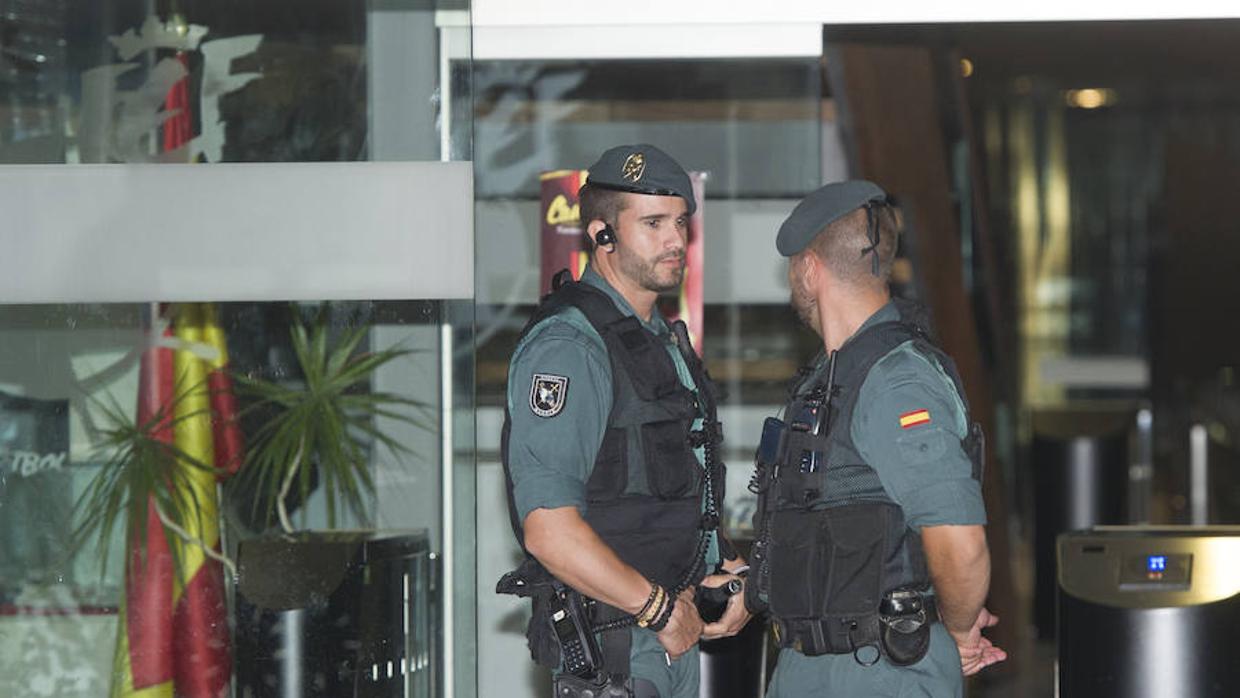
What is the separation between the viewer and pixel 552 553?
102 inches

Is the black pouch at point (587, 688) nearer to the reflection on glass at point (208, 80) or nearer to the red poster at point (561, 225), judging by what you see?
the reflection on glass at point (208, 80)

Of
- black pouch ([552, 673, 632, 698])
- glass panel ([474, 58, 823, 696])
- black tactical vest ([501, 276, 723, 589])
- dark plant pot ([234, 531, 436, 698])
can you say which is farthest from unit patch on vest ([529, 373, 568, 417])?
glass panel ([474, 58, 823, 696])

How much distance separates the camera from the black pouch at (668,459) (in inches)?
107

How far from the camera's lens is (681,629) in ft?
8.82

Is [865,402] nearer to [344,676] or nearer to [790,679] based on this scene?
[790,679]

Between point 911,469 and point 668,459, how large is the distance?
0.45 m

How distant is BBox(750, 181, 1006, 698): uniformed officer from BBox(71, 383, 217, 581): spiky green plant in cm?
126

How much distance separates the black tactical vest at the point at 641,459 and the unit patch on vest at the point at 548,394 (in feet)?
0.37

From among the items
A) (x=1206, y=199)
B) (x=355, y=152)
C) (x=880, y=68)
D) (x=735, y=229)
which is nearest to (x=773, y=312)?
(x=735, y=229)

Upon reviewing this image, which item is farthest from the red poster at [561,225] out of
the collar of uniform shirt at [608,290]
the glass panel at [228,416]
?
the collar of uniform shirt at [608,290]

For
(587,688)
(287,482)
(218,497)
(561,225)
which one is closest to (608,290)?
(587,688)

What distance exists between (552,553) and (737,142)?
5.50 ft

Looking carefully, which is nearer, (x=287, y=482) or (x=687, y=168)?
(x=287, y=482)

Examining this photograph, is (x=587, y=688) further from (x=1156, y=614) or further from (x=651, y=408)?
(x=1156, y=614)
